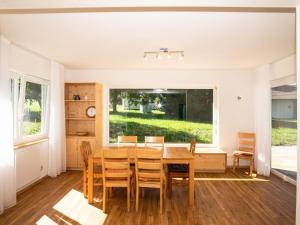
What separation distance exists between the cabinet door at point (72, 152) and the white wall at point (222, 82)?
171 cm

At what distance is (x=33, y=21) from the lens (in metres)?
3.15

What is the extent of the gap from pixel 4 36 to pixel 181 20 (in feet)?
8.84

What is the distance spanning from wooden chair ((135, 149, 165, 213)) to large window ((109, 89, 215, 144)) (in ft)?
10.9

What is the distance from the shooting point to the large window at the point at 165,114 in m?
6.99

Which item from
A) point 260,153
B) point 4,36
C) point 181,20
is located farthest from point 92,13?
point 260,153

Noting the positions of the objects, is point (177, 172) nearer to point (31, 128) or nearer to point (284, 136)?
point (284, 136)

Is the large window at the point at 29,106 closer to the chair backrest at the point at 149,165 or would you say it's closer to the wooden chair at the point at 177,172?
the chair backrest at the point at 149,165

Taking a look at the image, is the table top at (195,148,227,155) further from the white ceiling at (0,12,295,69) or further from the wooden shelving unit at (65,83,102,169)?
the wooden shelving unit at (65,83,102,169)

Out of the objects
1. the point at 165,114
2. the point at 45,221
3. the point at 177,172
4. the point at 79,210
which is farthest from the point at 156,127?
the point at 45,221

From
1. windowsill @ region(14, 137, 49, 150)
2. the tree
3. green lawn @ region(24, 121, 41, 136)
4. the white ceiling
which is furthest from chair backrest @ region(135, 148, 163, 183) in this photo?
the tree

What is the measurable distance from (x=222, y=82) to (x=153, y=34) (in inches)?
144

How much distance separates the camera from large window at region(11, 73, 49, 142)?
4.68 m

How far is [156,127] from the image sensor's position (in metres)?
7.11

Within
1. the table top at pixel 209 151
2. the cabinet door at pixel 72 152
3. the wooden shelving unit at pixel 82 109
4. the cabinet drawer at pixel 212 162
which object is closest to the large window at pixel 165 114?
the table top at pixel 209 151
